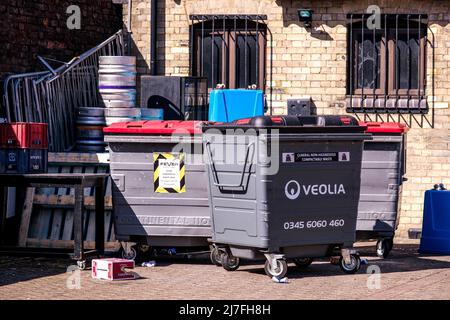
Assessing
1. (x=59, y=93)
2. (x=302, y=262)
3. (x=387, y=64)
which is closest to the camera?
(x=302, y=262)

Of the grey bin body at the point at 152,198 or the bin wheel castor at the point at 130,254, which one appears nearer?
the grey bin body at the point at 152,198

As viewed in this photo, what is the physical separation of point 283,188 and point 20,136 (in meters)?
3.38

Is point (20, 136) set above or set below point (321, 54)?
below

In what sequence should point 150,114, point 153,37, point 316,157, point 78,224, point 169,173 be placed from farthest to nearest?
point 153,37
point 150,114
point 169,173
point 78,224
point 316,157

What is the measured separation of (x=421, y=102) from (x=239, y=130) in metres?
6.35

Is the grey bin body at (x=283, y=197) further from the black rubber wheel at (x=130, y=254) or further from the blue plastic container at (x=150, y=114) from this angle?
the blue plastic container at (x=150, y=114)

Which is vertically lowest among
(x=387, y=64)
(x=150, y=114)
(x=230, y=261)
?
(x=230, y=261)

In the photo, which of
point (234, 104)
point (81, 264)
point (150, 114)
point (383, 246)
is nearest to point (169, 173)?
point (81, 264)

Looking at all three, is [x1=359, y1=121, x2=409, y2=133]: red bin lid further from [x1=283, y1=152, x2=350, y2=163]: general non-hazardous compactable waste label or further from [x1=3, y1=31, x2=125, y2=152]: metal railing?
[x1=3, y1=31, x2=125, y2=152]: metal railing

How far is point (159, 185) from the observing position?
39.7ft

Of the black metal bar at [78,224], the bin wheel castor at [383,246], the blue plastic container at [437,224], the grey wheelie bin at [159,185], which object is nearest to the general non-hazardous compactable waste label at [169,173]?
the grey wheelie bin at [159,185]

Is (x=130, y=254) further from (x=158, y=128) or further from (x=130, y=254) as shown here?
(x=158, y=128)

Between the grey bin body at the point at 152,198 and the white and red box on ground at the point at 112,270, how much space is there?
3.54 feet

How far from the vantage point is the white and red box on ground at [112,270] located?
10.9m
